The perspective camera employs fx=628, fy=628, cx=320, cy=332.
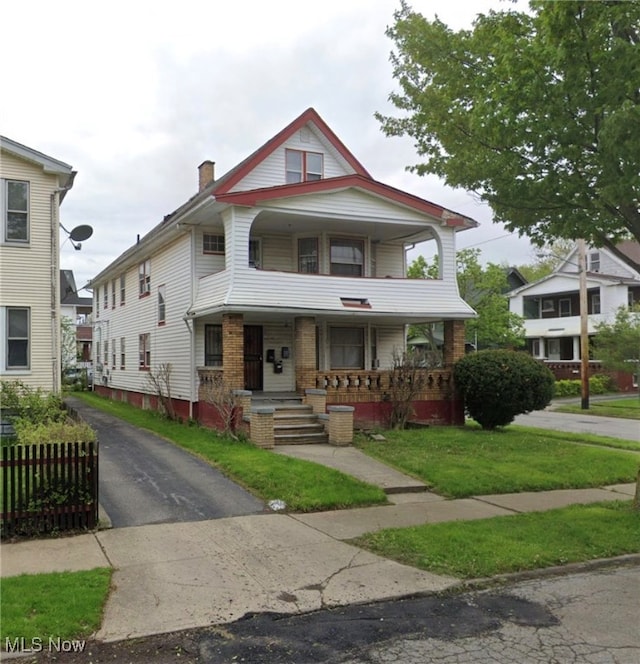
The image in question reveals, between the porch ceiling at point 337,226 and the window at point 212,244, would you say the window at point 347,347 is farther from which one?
the window at point 212,244

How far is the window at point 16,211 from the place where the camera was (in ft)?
51.5

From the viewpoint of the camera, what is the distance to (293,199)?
17.0m

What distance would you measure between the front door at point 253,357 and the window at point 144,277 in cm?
620

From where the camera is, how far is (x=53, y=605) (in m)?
5.35

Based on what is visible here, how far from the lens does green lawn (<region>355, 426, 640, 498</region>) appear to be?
432 inches

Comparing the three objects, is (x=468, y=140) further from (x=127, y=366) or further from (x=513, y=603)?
(x=127, y=366)

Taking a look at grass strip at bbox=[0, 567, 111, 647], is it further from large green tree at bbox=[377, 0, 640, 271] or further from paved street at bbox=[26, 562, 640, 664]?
large green tree at bbox=[377, 0, 640, 271]

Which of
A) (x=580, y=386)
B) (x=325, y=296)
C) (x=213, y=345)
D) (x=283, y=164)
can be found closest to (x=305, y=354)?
(x=325, y=296)

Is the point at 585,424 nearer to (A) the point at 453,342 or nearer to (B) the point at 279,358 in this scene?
(A) the point at 453,342

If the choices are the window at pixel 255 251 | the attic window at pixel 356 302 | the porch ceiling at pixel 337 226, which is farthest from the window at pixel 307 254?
the attic window at pixel 356 302

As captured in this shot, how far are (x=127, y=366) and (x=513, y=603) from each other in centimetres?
2319

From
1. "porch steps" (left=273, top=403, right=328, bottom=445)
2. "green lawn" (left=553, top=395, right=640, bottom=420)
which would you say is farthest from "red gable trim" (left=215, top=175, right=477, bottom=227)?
"green lawn" (left=553, top=395, right=640, bottom=420)

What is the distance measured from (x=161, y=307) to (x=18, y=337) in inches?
258

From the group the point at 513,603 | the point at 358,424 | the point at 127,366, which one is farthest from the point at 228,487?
the point at 127,366
